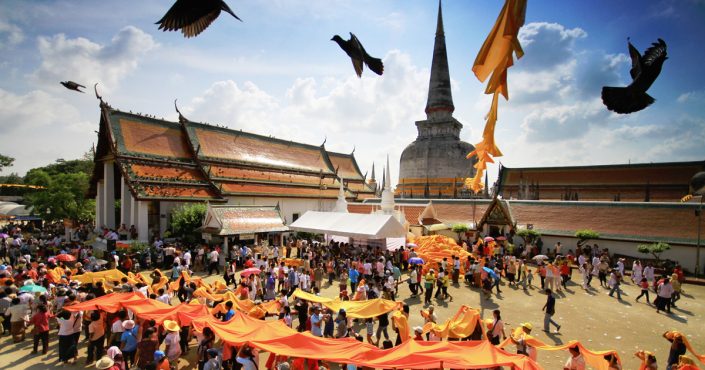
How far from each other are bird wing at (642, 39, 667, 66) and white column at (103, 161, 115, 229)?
2903cm

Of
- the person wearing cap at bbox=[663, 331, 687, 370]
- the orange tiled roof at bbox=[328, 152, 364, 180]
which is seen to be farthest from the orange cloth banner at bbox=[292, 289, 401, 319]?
the orange tiled roof at bbox=[328, 152, 364, 180]

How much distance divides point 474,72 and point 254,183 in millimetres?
29317

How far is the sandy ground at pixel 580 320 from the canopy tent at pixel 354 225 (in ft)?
13.6

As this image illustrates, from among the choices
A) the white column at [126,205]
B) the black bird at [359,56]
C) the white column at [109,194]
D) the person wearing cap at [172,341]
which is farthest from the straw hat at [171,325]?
the white column at [109,194]

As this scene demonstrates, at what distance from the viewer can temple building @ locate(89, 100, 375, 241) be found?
23359 mm

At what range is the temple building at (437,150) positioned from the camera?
47906 millimetres

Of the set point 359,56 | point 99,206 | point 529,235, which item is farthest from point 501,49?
point 99,206

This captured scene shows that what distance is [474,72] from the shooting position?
249cm

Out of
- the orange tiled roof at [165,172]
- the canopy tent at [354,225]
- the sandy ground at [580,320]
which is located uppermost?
the orange tiled roof at [165,172]

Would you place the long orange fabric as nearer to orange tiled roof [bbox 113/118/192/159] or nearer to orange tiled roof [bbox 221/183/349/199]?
orange tiled roof [bbox 221/183/349/199]

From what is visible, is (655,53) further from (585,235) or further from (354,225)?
(585,235)

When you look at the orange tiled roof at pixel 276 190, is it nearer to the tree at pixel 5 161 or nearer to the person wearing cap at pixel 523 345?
the person wearing cap at pixel 523 345

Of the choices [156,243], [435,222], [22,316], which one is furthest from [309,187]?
[22,316]

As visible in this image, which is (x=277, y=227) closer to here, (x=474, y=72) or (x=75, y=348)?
(x=75, y=348)
